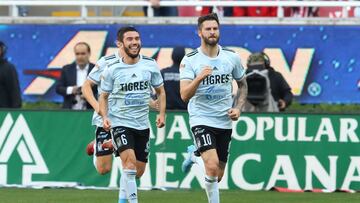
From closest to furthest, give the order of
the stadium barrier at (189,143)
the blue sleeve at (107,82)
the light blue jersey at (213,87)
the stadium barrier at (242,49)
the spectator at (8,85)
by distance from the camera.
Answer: the light blue jersey at (213,87) < the blue sleeve at (107,82) < the stadium barrier at (189,143) < the spectator at (8,85) < the stadium barrier at (242,49)

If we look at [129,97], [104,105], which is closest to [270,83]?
[129,97]

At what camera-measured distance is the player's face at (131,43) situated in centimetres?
1407

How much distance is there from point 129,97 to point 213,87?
1135 millimetres

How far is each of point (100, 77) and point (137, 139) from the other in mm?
935

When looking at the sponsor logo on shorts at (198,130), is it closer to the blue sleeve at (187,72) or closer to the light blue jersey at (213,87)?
the light blue jersey at (213,87)

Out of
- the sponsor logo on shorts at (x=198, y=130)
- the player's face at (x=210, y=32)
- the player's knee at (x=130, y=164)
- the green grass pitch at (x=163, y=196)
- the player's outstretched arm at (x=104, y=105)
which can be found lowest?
the green grass pitch at (x=163, y=196)

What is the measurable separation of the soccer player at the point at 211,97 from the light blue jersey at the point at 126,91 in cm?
69

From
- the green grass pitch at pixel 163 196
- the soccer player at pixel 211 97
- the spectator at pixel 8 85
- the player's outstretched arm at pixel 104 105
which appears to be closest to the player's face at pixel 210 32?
the soccer player at pixel 211 97

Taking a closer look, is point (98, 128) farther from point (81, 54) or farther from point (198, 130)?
point (81, 54)

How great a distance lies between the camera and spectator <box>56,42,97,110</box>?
723 inches

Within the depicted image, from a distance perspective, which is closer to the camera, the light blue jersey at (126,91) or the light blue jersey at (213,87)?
the light blue jersey at (213,87)

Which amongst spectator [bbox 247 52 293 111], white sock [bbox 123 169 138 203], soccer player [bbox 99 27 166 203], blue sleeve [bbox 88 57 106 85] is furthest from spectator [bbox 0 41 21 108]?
white sock [bbox 123 169 138 203]

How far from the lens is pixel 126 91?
14.2 metres

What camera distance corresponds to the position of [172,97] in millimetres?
18516
